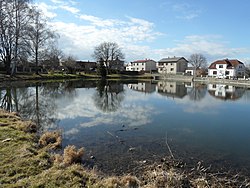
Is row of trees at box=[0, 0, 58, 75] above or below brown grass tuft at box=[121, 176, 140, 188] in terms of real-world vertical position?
above

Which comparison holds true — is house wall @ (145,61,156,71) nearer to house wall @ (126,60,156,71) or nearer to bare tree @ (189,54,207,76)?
house wall @ (126,60,156,71)

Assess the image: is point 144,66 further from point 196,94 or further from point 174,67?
point 196,94

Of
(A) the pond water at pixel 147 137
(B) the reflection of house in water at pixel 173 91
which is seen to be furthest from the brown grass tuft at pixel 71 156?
(B) the reflection of house in water at pixel 173 91

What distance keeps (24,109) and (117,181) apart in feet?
42.5

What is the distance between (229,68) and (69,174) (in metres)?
80.0

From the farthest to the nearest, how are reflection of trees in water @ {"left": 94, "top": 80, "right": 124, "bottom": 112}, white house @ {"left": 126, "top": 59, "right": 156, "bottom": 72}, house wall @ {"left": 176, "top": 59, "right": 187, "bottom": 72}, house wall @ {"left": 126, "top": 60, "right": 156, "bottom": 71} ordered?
white house @ {"left": 126, "top": 59, "right": 156, "bottom": 72}, house wall @ {"left": 126, "top": 60, "right": 156, "bottom": 71}, house wall @ {"left": 176, "top": 59, "right": 187, "bottom": 72}, reflection of trees in water @ {"left": 94, "top": 80, "right": 124, "bottom": 112}

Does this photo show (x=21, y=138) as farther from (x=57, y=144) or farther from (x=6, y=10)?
(x=6, y=10)

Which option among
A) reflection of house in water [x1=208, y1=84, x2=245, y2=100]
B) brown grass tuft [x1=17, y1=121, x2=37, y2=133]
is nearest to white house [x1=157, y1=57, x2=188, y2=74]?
reflection of house in water [x1=208, y1=84, x2=245, y2=100]

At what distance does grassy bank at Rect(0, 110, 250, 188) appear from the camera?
16.4ft

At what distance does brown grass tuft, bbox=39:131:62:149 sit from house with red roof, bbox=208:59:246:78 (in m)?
74.9

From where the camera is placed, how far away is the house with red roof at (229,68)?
7400 cm

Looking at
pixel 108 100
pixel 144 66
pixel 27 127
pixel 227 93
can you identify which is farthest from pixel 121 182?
pixel 144 66

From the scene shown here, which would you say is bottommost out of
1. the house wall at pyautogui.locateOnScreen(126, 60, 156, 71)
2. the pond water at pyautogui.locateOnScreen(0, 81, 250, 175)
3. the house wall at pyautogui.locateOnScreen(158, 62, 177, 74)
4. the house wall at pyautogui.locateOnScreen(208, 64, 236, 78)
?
the pond water at pyautogui.locateOnScreen(0, 81, 250, 175)

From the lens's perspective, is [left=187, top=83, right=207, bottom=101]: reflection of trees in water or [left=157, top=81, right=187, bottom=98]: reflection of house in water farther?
[left=157, top=81, right=187, bottom=98]: reflection of house in water
